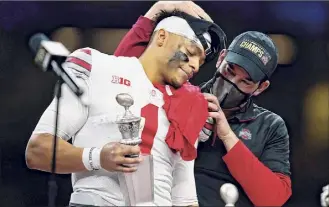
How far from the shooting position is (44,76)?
2.24 meters

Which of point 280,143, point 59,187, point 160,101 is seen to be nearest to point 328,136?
point 280,143

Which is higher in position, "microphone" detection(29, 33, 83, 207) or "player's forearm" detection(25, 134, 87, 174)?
"microphone" detection(29, 33, 83, 207)

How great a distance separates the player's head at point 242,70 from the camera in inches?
87.7

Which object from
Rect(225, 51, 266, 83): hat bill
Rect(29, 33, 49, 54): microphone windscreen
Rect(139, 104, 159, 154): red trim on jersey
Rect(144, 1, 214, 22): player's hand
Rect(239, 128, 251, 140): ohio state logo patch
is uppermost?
Rect(144, 1, 214, 22): player's hand

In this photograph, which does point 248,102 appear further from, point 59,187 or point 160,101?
point 59,187

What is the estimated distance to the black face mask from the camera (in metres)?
2.23

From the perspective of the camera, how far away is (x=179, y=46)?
215cm

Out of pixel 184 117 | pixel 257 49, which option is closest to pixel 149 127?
pixel 184 117

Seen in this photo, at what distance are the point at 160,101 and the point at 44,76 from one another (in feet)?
1.38

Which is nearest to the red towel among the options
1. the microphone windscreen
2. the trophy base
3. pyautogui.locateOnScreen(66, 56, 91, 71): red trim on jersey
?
the trophy base

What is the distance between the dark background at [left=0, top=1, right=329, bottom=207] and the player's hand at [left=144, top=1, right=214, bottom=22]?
1.4 inches

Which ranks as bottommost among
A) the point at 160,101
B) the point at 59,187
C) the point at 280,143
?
the point at 59,187

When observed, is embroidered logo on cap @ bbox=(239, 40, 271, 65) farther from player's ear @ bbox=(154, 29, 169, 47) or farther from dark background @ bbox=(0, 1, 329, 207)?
player's ear @ bbox=(154, 29, 169, 47)

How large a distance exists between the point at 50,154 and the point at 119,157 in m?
0.24
